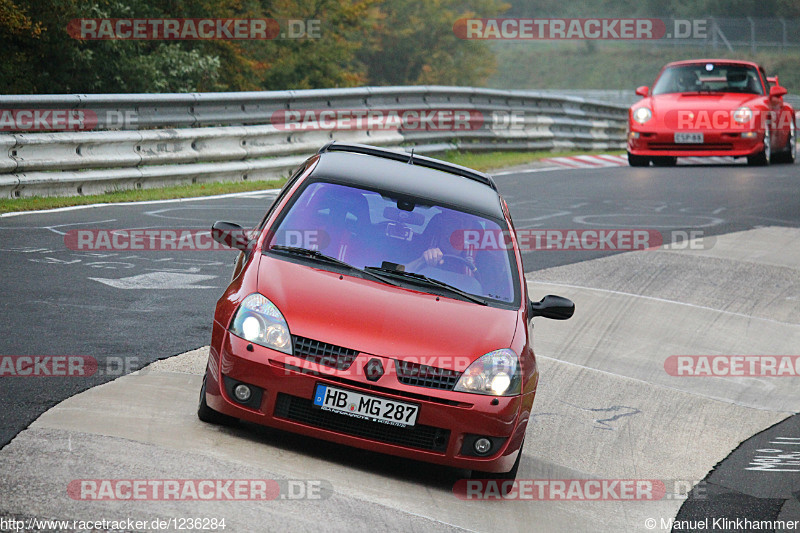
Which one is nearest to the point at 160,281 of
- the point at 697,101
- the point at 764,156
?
the point at 697,101

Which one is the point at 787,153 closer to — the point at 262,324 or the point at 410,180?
the point at 410,180

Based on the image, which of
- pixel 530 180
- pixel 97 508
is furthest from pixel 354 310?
pixel 530 180

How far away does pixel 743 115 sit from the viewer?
1991 centimetres

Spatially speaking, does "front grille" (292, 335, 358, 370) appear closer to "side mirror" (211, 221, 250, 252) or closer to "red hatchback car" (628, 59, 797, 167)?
"side mirror" (211, 221, 250, 252)

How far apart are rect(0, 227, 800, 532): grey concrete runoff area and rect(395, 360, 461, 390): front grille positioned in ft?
1.69

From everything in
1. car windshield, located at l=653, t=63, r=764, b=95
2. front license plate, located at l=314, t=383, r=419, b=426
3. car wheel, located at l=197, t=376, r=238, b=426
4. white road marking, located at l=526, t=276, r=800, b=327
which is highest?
car windshield, located at l=653, t=63, r=764, b=95

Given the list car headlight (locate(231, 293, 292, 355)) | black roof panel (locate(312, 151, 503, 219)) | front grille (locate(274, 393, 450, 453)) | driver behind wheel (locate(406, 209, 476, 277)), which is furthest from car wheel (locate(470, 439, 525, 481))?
black roof panel (locate(312, 151, 503, 219))

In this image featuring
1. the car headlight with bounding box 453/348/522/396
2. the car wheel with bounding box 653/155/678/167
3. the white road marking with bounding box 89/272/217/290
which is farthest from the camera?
the car wheel with bounding box 653/155/678/167

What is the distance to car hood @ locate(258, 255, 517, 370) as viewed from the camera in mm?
5461

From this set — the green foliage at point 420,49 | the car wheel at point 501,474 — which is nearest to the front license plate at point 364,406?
the car wheel at point 501,474

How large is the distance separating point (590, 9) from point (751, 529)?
78.8 meters

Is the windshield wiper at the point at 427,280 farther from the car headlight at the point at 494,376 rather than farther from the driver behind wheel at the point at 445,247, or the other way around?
the car headlight at the point at 494,376

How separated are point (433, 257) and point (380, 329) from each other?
875 millimetres

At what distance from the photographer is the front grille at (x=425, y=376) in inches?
Result: 213
